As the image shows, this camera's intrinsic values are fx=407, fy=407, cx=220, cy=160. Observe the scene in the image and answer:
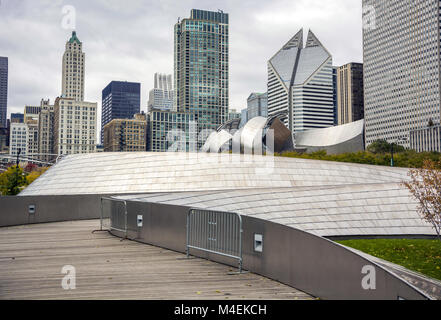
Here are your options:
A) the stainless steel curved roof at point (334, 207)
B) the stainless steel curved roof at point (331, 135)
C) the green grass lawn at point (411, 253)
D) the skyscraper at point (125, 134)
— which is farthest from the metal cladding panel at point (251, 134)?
the skyscraper at point (125, 134)

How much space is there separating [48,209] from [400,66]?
576 feet

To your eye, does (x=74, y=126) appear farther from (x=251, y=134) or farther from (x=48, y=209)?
(x=48, y=209)

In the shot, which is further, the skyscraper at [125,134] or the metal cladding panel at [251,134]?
the skyscraper at [125,134]

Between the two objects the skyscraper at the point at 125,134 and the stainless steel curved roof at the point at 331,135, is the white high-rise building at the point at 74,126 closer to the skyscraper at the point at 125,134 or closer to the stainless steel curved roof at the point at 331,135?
the skyscraper at the point at 125,134

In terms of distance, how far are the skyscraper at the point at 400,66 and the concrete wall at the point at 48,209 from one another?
155829 mm

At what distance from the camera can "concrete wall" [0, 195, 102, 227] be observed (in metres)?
17.0

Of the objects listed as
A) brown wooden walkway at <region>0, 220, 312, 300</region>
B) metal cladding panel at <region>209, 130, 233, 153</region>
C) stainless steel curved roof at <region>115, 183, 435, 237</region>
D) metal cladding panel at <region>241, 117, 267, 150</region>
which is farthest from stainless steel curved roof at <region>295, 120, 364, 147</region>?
brown wooden walkway at <region>0, 220, 312, 300</region>

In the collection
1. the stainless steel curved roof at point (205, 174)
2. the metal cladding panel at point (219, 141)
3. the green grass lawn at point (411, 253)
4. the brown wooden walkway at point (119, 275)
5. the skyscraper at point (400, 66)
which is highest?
the skyscraper at point (400, 66)

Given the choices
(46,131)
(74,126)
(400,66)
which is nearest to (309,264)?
(74,126)

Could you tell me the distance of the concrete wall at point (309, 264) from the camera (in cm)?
512

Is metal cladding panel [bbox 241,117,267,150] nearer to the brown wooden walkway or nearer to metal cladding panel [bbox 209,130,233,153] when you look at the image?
metal cladding panel [bbox 209,130,233,153]

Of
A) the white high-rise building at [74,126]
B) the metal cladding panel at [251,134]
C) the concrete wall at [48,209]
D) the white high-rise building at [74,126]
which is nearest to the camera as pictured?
the concrete wall at [48,209]

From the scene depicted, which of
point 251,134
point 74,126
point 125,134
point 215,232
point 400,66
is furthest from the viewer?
point 125,134

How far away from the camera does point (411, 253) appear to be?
1455cm
